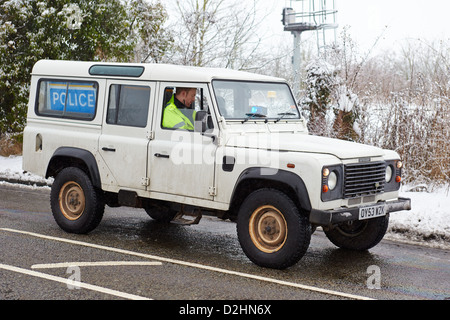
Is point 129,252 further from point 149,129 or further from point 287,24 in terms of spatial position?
point 287,24

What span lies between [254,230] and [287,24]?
51.5 ft

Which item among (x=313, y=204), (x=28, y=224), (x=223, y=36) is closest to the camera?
(x=313, y=204)

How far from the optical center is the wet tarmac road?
17.7 feet

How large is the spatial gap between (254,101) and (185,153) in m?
1.04

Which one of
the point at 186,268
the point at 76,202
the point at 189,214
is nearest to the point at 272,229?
the point at 186,268

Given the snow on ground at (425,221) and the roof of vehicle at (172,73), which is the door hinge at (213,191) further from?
the snow on ground at (425,221)

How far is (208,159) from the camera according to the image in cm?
655

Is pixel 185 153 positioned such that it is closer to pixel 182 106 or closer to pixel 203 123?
pixel 203 123

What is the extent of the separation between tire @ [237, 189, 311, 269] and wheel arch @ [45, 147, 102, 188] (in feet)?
7.13

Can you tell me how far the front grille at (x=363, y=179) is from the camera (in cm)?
608

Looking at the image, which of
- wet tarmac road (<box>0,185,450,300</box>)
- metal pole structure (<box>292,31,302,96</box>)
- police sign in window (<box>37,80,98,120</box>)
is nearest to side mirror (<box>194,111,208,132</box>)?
wet tarmac road (<box>0,185,450,300</box>)
